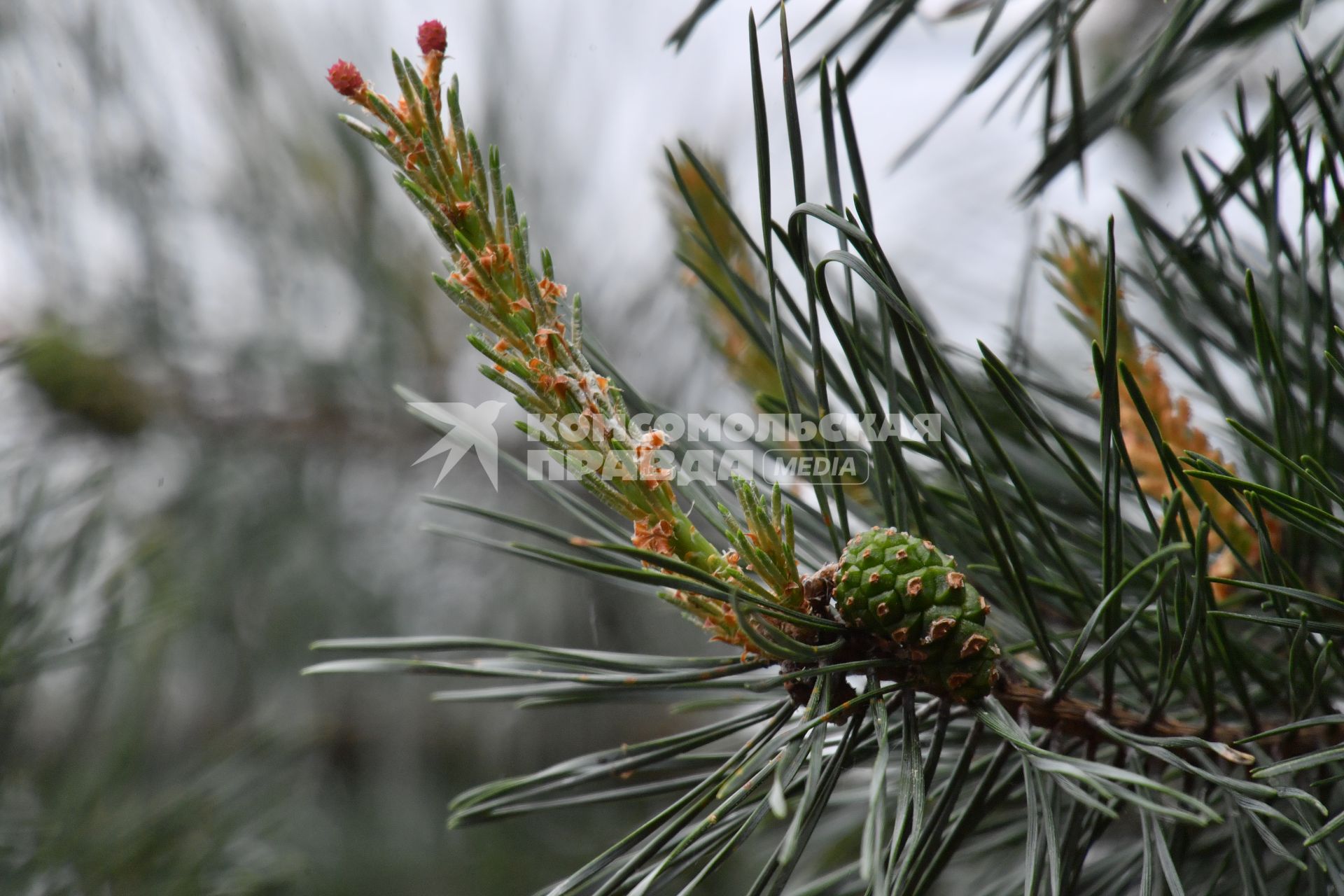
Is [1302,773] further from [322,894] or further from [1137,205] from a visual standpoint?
[322,894]

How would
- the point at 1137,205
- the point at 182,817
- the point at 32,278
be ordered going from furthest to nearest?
the point at 32,278 → the point at 182,817 → the point at 1137,205

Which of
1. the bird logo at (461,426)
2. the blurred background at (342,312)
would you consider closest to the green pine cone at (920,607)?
the bird logo at (461,426)

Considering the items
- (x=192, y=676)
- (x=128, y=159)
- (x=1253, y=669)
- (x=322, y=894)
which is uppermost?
(x=128, y=159)

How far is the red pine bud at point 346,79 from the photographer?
0.77 ft

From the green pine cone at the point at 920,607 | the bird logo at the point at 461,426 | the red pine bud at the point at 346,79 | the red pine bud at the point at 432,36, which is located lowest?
the green pine cone at the point at 920,607

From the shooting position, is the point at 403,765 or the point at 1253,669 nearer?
the point at 1253,669

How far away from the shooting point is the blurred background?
34.6 inches

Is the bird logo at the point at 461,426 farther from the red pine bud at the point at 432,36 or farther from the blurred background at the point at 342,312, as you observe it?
the blurred background at the point at 342,312

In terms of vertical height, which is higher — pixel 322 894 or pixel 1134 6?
pixel 1134 6

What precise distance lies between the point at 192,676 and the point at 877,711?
932 mm

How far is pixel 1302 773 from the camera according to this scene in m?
0.33

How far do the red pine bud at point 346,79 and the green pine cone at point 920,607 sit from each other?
0.18 m

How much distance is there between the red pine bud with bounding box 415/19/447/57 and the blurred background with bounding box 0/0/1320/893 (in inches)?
22.2

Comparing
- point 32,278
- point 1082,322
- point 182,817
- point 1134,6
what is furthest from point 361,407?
point 1134,6
